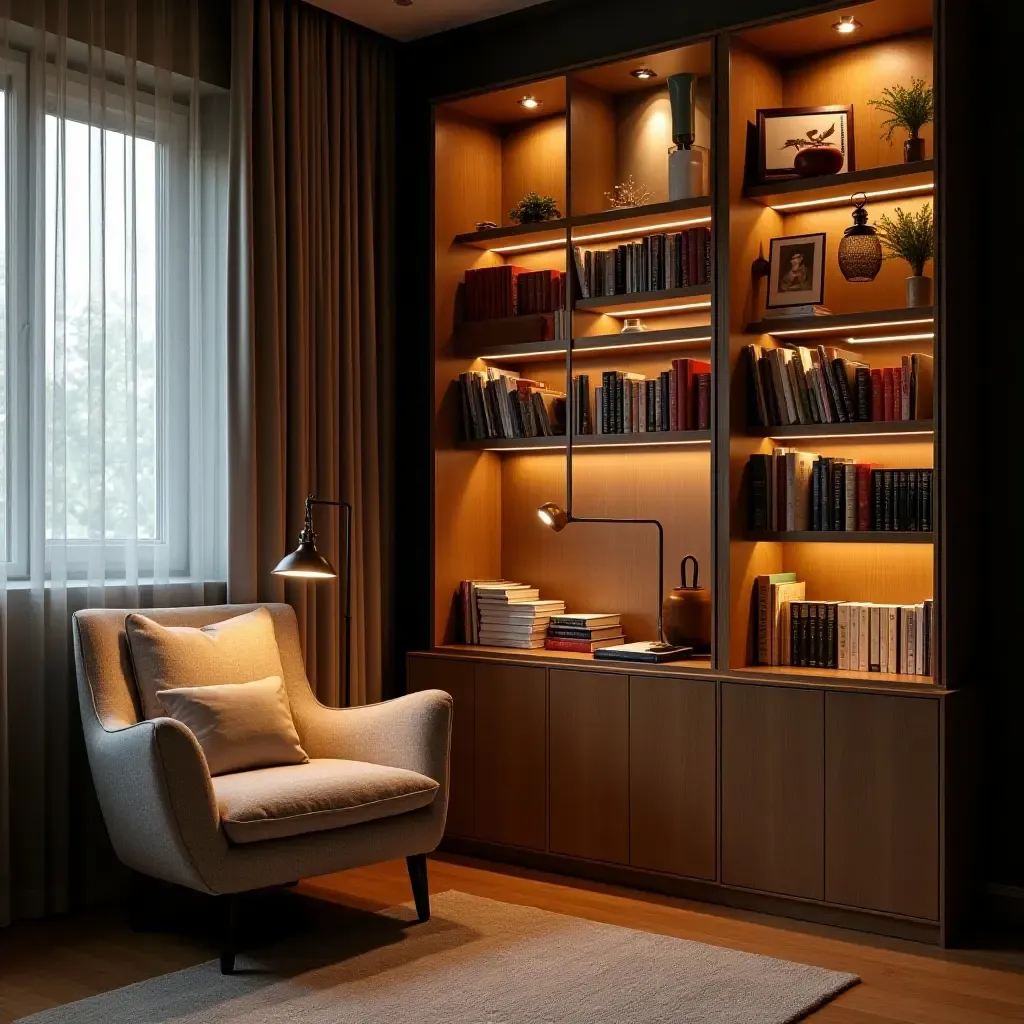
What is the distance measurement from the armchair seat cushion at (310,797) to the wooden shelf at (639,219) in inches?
77.2

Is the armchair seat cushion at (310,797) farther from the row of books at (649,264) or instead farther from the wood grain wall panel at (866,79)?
the wood grain wall panel at (866,79)

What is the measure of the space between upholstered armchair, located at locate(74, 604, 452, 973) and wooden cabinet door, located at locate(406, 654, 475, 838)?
627mm

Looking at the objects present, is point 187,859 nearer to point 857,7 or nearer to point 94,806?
point 94,806

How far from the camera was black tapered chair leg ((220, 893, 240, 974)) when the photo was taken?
314 centimetres

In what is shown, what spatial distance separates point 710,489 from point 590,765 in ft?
3.25

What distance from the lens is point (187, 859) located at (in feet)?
10.1

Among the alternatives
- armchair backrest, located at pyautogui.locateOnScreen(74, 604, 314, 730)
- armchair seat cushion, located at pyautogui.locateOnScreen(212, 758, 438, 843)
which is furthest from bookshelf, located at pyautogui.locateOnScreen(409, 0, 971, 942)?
armchair backrest, located at pyautogui.locateOnScreen(74, 604, 314, 730)

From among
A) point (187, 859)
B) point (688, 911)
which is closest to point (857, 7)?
point (688, 911)

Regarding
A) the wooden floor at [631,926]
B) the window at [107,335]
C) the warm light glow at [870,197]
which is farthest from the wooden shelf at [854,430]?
the window at [107,335]

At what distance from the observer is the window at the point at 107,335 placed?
141 inches

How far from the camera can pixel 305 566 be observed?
367 cm

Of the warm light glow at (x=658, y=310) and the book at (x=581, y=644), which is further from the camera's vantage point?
the book at (x=581, y=644)

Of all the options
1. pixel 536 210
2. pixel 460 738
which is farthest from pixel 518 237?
pixel 460 738

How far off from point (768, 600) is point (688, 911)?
0.98 metres
